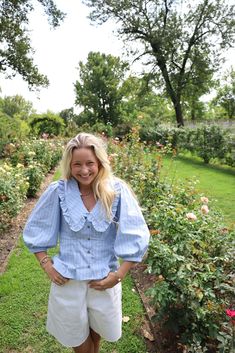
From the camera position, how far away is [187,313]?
235 centimetres

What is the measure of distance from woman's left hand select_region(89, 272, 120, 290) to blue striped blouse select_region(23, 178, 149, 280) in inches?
1.2

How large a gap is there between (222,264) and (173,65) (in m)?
22.3

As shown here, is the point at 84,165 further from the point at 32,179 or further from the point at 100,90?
the point at 100,90

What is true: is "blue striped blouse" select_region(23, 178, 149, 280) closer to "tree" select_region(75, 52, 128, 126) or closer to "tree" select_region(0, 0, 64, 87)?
"tree" select_region(0, 0, 64, 87)

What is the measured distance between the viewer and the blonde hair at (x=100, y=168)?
5.96ft

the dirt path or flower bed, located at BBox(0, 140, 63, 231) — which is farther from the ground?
flower bed, located at BBox(0, 140, 63, 231)

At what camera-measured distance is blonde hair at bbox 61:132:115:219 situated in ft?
5.96

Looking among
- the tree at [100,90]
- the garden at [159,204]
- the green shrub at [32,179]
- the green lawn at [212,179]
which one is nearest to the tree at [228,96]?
the tree at [100,90]

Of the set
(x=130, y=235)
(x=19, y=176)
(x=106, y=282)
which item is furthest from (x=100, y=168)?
(x=19, y=176)

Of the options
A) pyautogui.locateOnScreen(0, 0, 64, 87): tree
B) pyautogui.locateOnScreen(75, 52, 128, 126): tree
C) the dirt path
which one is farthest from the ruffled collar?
pyautogui.locateOnScreen(75, 52, 128, 126): tree

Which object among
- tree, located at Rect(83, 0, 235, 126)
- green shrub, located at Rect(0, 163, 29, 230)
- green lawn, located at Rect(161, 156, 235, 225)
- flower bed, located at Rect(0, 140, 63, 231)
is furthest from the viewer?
tree, located at Rect(83, 0, 235, 126)

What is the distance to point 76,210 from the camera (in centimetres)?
182

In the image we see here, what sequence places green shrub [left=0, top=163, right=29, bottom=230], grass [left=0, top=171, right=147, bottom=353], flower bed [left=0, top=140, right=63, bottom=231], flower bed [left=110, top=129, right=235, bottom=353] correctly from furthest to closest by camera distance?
flower bed [left=0, top=140, right=63, bottom=231] < green shrub [left=0, top=163, right=29, bottom=230] < grass [left=0, top=171, right=147, bottom=353] < flower bed [left=110, top=129, right=235, bottom=353]

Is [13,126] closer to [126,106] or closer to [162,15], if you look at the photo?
[162,15]
